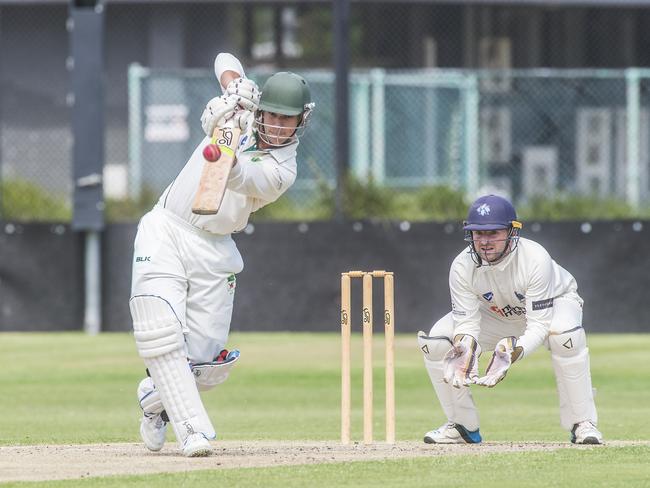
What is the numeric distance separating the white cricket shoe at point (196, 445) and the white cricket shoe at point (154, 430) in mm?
410

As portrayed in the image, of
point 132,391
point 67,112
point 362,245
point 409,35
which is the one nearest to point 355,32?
point 409,35

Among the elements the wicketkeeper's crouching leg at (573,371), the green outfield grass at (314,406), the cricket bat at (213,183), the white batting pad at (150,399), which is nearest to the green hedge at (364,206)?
the green outfield grass at (314,406)

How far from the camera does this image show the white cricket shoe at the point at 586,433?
8.02m

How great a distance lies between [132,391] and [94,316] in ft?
12.0

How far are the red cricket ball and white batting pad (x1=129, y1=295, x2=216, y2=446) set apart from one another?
772mm

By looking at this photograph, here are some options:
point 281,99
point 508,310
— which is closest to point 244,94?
point 281,99

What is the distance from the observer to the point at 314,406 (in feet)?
36.1

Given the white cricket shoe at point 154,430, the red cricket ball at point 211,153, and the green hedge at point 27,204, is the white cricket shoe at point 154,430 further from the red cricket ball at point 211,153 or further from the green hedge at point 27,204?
the green hedge at point 27,204

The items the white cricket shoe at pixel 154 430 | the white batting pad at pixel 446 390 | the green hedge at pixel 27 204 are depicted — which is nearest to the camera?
the white cricket shoe at pixel 154 430

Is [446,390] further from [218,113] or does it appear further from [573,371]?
[218,113]

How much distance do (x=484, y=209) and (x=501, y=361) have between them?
77 centimetres

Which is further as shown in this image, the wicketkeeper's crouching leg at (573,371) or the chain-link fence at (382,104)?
the chain-link fence at (382,104)

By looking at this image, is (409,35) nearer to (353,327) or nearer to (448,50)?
(448,50)

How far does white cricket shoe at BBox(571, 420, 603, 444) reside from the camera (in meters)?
8.02
